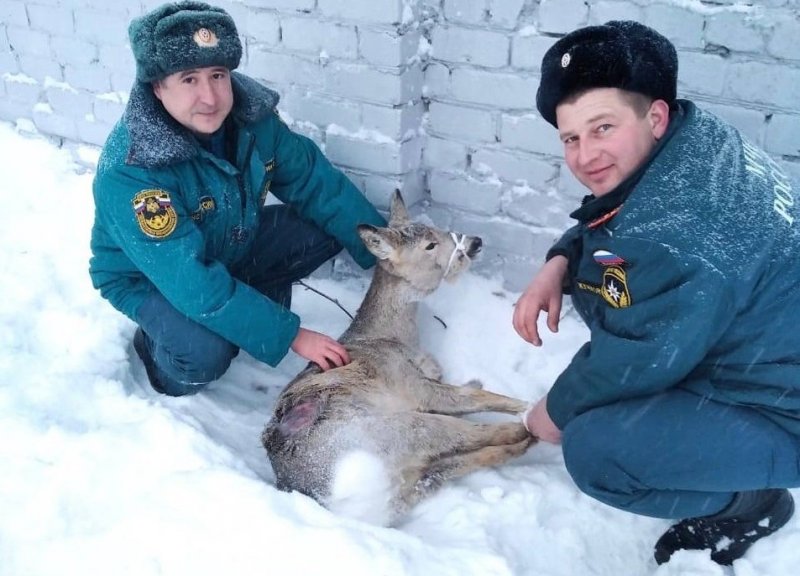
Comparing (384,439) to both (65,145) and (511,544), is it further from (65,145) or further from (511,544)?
(65,145)

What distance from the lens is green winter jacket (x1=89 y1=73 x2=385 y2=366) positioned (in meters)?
2.79

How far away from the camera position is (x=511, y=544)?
244 centimetres

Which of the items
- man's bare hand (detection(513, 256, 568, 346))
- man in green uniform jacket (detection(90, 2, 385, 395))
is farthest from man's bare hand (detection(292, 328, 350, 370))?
man's bare hand (detection(513, 256, 568, 346))

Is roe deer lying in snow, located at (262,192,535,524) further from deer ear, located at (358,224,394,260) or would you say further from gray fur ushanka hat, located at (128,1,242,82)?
gray fur ushanka hat, located at (128,1,242,82)

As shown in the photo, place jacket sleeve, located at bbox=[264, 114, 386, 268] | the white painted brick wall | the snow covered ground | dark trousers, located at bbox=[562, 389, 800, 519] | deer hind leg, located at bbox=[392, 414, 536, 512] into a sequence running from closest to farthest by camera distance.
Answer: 1. dark trousers, located at bbox=[562, 389, 800, 519]
2. the snow covered ground
3. deer hind leg, located at bbox=[392, 414, 536, 512]
4. the white painted brick wall
5. jacket sleeve, located at bbox=[264, 114, 386, 268]

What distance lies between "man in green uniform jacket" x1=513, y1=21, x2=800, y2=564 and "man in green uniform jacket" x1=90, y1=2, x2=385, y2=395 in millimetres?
1309

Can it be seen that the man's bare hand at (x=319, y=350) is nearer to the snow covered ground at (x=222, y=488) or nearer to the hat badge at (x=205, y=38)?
the snow covered ground at (x=222, y=488)

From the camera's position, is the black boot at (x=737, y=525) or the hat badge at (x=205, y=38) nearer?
the black boot at (x=737, y=525)

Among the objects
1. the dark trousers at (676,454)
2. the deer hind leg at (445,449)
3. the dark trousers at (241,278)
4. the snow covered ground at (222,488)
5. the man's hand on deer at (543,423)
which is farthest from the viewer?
the dark trousers at (241,278)

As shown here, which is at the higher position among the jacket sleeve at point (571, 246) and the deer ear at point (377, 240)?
the jacket sleeve at point (571, 246)

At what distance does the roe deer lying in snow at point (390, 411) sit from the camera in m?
2.59

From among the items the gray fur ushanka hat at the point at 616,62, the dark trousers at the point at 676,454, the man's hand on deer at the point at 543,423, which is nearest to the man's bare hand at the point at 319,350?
the man's hand on deer at the point at 543,423

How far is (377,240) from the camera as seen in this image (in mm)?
3297

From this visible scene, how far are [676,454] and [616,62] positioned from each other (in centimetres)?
118
